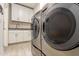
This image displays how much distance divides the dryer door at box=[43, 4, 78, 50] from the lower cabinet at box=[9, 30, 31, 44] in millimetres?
860

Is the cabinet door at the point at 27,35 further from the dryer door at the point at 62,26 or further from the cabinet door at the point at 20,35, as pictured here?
the dryer door at the point at 62,26

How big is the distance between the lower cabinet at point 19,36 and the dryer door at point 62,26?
0.86 meters

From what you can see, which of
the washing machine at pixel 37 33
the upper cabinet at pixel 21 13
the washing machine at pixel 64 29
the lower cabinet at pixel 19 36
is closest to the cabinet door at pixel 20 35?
the lower cabinet at pixel 19 36

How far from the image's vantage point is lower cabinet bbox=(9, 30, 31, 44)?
135 cm

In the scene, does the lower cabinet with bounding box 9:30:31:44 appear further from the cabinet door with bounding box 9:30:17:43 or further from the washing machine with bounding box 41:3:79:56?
the washing machine with bounding box 41:3:79:56

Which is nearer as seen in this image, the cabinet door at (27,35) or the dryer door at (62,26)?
the dryer door at (62,26)

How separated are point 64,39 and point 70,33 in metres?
0.06

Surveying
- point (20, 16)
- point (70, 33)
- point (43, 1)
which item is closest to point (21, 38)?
point (20, 16)

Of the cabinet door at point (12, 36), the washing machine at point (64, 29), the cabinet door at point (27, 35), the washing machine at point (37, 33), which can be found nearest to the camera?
the washing machine at point (64, 29)

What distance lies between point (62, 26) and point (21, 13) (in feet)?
3.49

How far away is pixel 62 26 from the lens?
0.52m

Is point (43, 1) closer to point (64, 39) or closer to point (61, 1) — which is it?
point (61, 1)

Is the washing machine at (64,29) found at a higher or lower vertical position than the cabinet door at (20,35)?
higher

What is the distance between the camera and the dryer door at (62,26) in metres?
0.47
